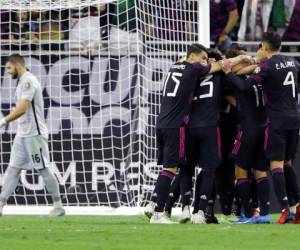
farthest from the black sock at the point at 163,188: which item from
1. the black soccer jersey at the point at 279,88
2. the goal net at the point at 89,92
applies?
the goal net at the point at 89,92

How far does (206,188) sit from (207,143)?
535mm

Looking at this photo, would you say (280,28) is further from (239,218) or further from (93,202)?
(239,218)

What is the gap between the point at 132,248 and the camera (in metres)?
10.5

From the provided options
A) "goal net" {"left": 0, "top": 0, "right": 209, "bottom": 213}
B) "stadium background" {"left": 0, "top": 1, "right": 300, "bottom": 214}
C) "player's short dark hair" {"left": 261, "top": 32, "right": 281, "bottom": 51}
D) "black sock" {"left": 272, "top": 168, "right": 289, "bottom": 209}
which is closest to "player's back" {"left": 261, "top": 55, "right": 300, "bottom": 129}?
"player's short dark hair" {"left": 261, "top": 32, "right": 281, "bottom": 51}

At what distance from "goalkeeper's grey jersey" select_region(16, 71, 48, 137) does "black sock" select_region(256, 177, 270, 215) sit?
3312 mm

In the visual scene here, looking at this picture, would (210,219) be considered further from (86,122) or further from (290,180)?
(86,122)

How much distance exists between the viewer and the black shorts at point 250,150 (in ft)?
48.1

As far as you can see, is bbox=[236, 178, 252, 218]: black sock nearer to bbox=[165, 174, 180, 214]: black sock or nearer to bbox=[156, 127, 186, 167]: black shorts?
bbox=[165, 174, 180, 214]: black sock

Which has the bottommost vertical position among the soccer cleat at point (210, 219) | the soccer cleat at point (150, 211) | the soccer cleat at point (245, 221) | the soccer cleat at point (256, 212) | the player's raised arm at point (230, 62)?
the soccer cleat at point (256, 212)

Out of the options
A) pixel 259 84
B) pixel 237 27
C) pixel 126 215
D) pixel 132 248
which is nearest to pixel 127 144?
pixel 126 215

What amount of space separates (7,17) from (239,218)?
19.7 feet

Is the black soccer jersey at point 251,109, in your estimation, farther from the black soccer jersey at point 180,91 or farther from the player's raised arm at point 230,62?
the black soccer jersey at point 180,91

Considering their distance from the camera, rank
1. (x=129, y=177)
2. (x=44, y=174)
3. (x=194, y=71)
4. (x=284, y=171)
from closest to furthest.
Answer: (x=194, y=71)
(x=284, y=171)
(x=44, y=174)
(x=129, y=177)

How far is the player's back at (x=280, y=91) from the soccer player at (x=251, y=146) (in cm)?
24
